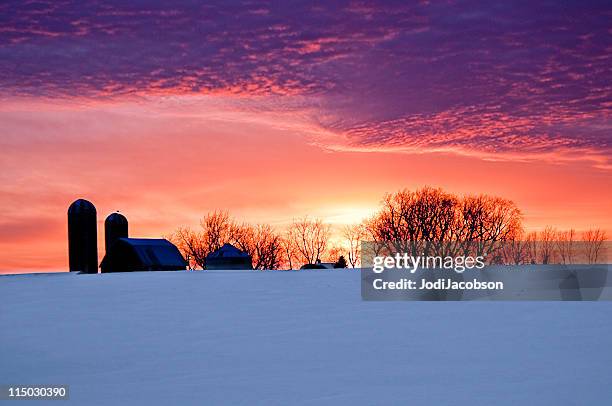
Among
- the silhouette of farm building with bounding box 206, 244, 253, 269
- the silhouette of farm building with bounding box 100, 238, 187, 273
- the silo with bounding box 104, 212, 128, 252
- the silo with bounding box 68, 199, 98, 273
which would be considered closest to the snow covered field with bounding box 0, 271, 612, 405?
the silo with bounding box 68, 199, 98, 273

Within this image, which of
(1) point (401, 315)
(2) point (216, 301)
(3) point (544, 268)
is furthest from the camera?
(3) point (544, 268)

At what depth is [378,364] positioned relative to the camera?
42.8ft

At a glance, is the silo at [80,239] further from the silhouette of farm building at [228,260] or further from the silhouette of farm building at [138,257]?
the silhouette of farm building at [228,260]

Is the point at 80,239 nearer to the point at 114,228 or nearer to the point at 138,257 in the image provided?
the point at 138,257

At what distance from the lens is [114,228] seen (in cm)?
7475

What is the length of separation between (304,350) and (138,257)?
179 ft

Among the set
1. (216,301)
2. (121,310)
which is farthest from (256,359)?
(216,301)

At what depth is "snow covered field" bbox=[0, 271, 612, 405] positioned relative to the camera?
35.0ft

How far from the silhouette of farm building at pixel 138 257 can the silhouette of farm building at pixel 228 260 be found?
8.34 metres

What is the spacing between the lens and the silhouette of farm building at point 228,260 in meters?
77.2

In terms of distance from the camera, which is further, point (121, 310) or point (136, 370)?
point (121, 310)

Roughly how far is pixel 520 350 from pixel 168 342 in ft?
24.4

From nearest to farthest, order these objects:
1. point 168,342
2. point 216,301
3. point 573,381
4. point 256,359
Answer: point 573,381 < point 256,359 < point 168,342 < point 216,301

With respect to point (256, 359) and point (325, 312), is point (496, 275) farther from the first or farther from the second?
point (256, 359)
